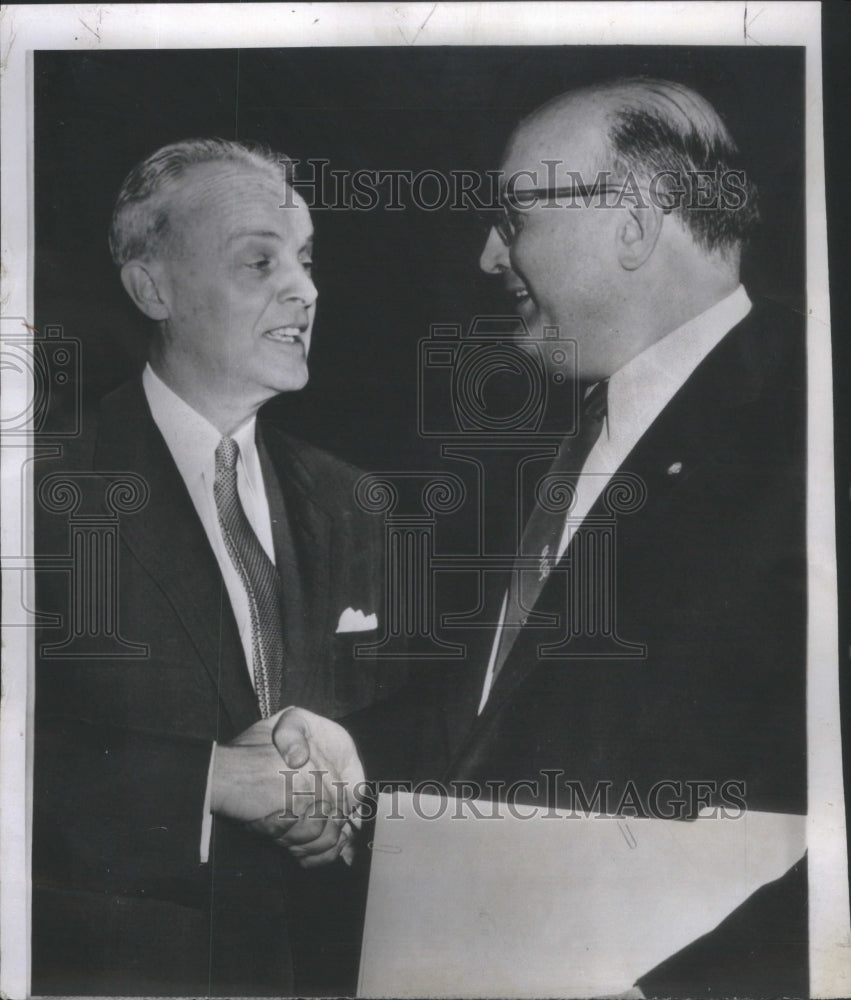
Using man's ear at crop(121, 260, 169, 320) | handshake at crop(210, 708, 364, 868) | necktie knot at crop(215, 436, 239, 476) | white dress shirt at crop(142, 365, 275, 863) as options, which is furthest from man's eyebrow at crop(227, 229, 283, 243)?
handshake at crop(210, 708, 364, 868)

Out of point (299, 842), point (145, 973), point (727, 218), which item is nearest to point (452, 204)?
point (727, 218)

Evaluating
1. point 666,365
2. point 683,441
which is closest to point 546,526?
point 683,441

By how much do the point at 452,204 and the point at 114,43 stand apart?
980 mm

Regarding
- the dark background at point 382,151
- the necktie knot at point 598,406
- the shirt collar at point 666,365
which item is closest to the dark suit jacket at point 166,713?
the dark background at point 382,151

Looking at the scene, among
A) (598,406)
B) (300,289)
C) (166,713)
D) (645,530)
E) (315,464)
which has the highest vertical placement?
(300,289)

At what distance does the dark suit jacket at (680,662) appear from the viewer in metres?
2.25

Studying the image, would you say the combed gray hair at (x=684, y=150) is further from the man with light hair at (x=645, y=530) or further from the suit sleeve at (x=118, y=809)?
the suit sleeve at (x=118, y=809)

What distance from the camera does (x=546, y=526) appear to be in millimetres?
2268

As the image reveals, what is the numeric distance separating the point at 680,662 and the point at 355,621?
84 cm

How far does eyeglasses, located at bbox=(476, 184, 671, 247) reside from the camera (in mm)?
2262

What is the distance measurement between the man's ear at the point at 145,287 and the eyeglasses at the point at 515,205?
0.85m

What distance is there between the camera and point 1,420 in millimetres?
2305

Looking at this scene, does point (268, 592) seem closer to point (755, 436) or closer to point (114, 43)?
point (755, 436)

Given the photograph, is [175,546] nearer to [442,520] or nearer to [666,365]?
[442,520]
